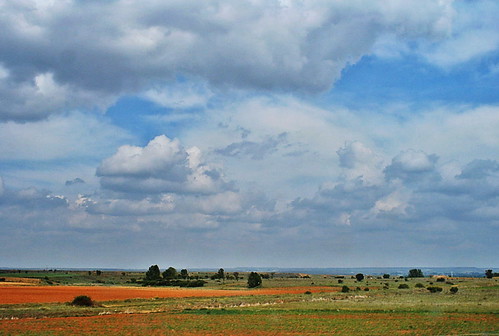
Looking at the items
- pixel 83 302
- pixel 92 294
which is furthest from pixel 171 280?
pixel 83 302

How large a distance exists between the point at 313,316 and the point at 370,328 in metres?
11.0

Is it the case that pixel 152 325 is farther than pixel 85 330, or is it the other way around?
pixel 152 325

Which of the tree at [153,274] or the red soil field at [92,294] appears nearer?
the red soil field at [92,294]

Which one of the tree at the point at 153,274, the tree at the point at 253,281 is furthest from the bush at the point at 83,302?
the tree at the point at 153,274

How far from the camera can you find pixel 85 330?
133ft

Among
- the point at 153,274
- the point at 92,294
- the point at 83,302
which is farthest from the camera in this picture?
the point at 153,274

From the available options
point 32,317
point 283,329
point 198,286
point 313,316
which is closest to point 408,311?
point 313,316

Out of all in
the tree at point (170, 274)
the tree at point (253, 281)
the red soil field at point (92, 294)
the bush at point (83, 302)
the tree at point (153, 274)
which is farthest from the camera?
the tree at point (170, 274)

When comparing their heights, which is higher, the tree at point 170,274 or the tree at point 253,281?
the tree at point 170,274

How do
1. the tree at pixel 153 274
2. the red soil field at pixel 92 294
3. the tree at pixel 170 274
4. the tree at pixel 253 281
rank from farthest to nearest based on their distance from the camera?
1. the tree at pixel 170 274
2. the tree at pixel 153 274
3. the tree at pixel 253 281
4. the red soil field at pixel 92 294

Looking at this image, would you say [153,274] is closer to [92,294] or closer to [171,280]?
[171,280]

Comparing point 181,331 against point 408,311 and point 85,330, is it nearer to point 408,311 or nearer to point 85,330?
point 85,330

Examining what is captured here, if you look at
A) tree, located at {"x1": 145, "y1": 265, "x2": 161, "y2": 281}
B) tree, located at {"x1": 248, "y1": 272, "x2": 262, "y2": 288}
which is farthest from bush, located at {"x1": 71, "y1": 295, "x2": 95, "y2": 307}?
tree, located at {"x1": 145, "y1": 265, "x2": 161, "y2": 281}

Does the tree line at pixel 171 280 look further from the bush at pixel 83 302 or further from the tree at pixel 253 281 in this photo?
the bush at pixel 83 302
